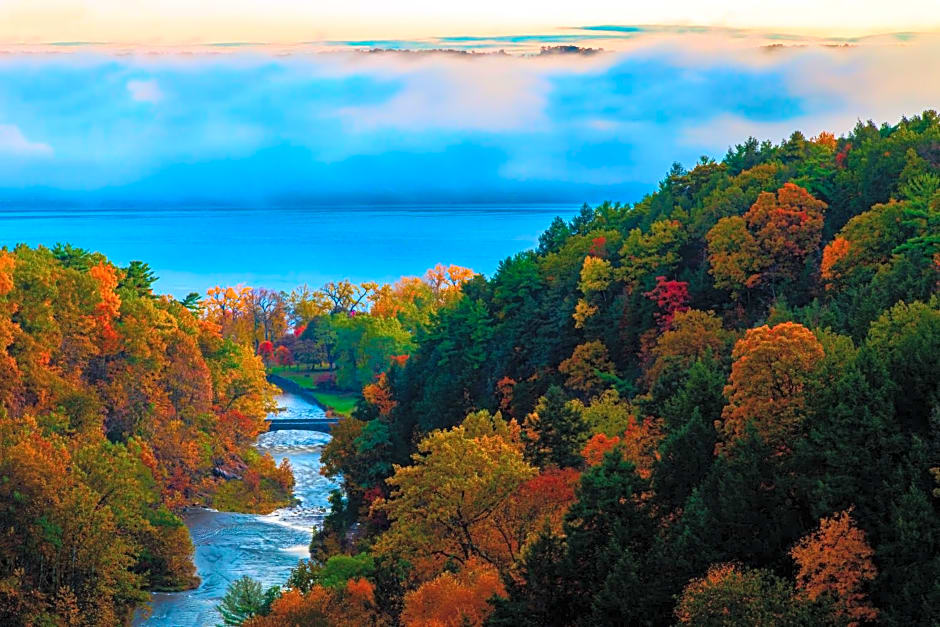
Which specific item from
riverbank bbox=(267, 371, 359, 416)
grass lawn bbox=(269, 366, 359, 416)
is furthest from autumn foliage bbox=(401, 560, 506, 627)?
riverbank bbox=(267, 371, 359, 416)

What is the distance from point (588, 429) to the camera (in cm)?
6225

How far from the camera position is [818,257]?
8575 cm

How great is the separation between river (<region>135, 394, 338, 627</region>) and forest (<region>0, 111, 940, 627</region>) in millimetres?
2293

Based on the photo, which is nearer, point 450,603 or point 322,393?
point 450,603

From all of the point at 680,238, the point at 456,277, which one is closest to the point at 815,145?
the point at 680,238

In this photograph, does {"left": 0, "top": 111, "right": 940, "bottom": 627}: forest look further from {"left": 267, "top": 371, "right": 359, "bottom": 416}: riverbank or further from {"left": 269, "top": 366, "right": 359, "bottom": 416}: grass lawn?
{"left": 269, "top": 366, "right": 359, "bottom": 416}: grass lawn

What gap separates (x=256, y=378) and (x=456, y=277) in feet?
260

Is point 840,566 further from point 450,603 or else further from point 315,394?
point 315,394

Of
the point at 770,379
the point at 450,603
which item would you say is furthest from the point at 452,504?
the point at 770,379

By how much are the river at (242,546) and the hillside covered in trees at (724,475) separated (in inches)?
162

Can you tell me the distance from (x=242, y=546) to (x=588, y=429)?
36.2m

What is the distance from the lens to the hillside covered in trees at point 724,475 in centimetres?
3825

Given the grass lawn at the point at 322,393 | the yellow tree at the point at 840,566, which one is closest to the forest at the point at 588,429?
the yellow tree at the point at 840,566

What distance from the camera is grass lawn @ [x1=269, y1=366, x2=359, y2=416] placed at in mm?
150500
